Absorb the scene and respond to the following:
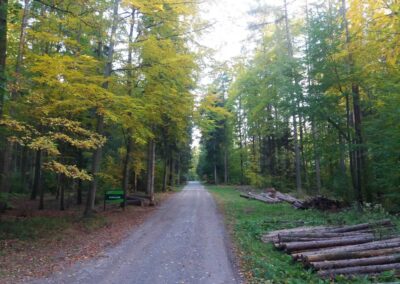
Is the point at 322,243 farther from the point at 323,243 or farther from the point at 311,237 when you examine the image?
the point at 311,237

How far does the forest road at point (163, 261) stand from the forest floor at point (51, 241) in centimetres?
58

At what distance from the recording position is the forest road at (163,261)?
7082 millimetres

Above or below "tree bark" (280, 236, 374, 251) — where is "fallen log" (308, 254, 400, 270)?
below

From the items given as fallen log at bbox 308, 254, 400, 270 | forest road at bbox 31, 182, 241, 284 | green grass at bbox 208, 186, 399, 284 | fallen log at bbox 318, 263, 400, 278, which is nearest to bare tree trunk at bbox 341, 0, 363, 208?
green grass at bbox 208, 186, 399, 284

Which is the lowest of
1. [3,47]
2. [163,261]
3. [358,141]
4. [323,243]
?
[163,261]

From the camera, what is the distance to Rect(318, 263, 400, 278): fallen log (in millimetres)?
7102

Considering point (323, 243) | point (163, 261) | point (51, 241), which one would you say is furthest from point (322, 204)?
point (51, 241)

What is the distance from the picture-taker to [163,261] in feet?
27.3

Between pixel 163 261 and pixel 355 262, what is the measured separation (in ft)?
14.5

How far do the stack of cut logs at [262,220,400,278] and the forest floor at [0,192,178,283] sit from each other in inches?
214

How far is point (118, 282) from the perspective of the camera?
269 inches

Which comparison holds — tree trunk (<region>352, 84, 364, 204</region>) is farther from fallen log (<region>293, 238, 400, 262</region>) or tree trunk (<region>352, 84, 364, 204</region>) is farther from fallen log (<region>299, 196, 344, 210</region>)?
fallen log (<region>293, 238, 400, 262</region>)

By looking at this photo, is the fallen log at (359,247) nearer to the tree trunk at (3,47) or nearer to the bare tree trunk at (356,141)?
the bare tree trunk at (356,141)

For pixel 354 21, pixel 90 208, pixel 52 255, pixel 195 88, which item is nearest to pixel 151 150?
pixel 195 88
